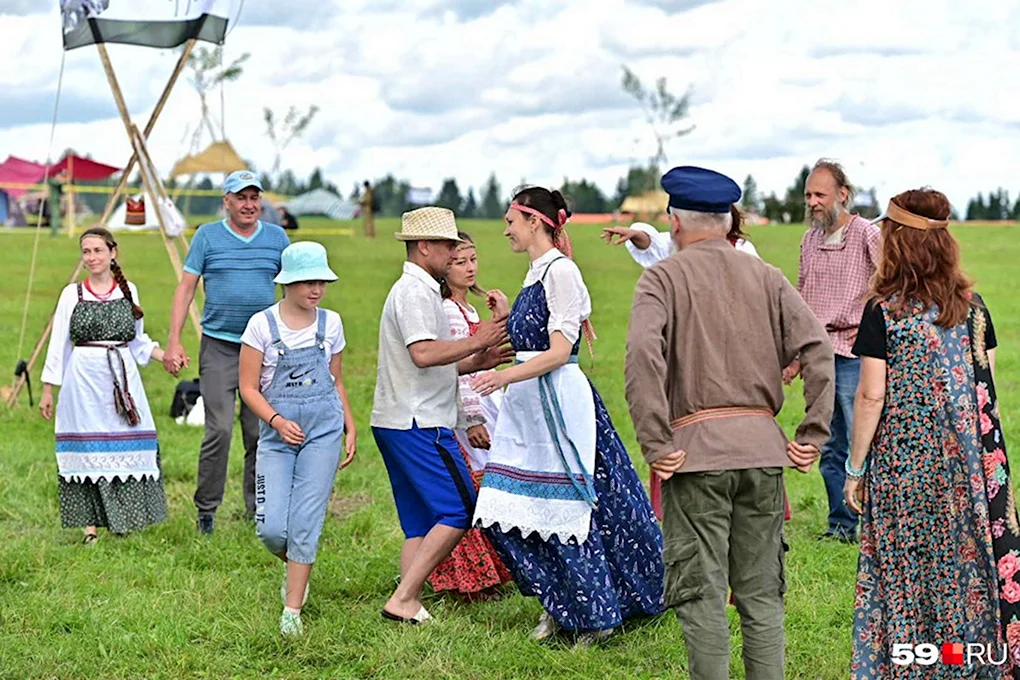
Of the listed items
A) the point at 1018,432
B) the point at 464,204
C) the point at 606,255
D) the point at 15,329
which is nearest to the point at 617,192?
the point at 464,204

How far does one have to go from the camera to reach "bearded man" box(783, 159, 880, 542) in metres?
7.11

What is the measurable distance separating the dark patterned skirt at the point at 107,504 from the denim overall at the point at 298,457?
2174mm

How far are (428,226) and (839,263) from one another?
258cm

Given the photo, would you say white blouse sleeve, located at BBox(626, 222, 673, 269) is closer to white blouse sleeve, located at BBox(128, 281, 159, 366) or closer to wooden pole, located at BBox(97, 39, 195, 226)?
white blouse sleeve, located at BBox(128, 281, 159, 366)

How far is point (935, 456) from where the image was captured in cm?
471

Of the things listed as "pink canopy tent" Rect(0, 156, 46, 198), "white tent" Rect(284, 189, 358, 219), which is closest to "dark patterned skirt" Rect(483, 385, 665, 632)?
"pink canopy tent" Rect(0, 156, 46, 198)

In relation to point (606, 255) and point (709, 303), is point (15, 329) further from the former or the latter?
point (606, 255)

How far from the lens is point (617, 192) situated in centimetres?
8938

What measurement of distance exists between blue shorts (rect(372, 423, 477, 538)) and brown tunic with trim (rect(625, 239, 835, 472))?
1.76 m

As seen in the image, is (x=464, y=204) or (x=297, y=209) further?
(x=464, y=204)

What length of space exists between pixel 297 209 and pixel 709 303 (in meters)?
76.3

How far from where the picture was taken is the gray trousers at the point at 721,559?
4238mm

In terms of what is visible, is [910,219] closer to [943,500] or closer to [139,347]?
[943,500]

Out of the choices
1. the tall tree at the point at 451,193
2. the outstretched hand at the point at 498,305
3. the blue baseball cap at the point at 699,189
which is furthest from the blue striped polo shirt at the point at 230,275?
A: the tall tree at the point at 451,193
